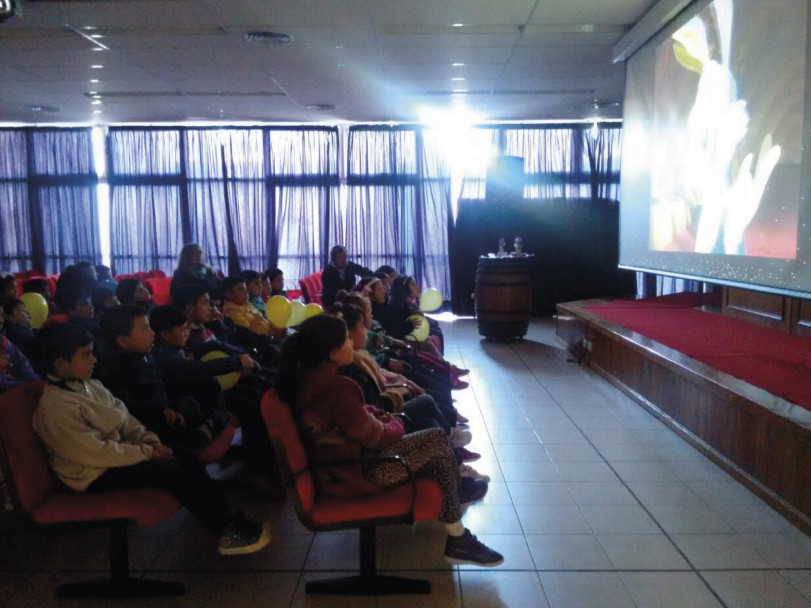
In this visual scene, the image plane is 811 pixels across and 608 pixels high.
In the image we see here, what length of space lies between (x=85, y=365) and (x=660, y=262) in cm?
386

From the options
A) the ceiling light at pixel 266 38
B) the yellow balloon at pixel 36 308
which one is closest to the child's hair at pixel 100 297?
the yellow balloon at pixel 36 308

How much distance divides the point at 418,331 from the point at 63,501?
9.27 feet

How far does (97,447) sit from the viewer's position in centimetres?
212

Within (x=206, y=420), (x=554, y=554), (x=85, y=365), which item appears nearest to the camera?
(x=85, y=365)

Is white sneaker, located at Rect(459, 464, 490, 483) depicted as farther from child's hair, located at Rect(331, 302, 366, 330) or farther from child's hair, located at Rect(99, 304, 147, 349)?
child's hair, located at Rect(99, 304, 147, 349)

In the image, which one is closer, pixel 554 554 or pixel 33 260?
pixel 554 554

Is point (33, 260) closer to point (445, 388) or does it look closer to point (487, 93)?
point (487, 93)

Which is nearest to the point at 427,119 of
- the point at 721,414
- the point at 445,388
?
the point at 445,388

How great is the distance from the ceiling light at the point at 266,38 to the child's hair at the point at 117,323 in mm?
3208

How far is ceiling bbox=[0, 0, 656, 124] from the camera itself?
4.61m

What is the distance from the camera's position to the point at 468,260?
368 inches

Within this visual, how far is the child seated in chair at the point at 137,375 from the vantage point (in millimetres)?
2562

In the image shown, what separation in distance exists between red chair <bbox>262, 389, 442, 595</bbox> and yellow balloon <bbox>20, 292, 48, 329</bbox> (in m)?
3.02

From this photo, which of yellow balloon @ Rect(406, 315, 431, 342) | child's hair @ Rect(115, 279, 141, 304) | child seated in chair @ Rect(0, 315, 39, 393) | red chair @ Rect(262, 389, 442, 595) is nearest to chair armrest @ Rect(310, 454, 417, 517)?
red chair @ Rect(262, 389, 442, 595)
